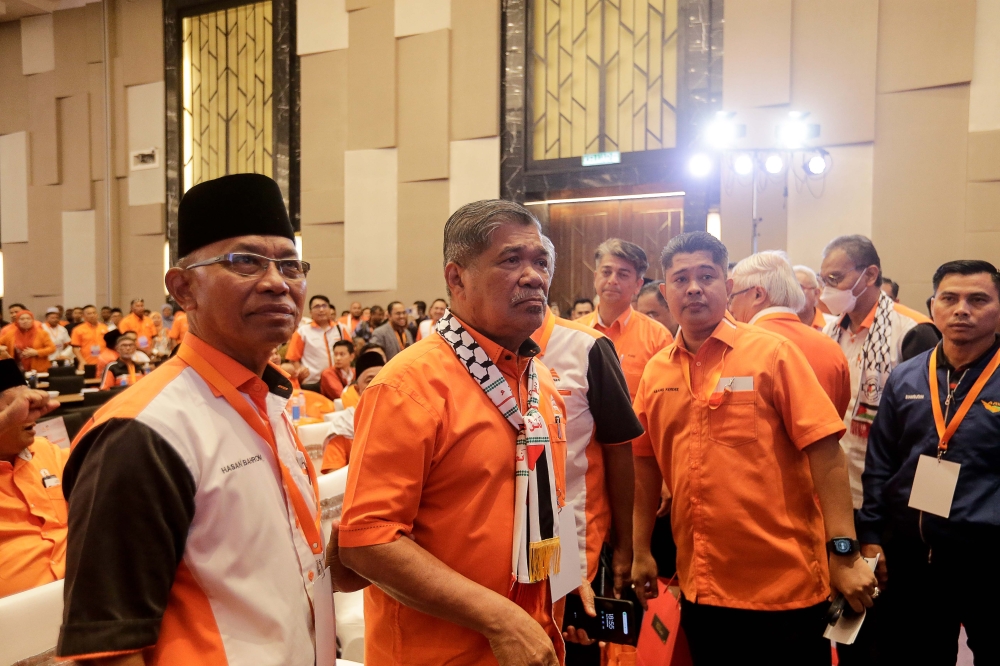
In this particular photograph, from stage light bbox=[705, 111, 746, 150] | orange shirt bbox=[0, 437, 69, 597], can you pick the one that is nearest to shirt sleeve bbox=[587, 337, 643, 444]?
orange shirt bbox=[0, 437, 69, 597]

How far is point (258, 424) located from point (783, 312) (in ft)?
7.22

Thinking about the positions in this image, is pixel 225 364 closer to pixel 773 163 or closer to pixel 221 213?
pixel 221 213

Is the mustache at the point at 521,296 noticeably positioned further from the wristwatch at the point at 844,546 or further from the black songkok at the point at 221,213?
the wristwatch at the point at 844,546

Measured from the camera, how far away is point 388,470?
126 centimetres

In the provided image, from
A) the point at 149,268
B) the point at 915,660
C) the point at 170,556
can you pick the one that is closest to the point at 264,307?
the point at 170,556

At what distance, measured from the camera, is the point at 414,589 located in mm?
1218

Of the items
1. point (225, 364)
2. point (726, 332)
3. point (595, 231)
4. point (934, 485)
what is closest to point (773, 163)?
point (595, 231)

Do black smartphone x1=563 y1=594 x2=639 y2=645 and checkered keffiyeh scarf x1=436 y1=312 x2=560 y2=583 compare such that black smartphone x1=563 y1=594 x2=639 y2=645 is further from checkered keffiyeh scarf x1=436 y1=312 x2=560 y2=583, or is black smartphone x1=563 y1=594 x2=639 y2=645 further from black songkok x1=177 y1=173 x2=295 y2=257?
black songkok x1=177 y1=173 x2=295 y2=257

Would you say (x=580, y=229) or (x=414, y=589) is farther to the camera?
(x=580, y=229)

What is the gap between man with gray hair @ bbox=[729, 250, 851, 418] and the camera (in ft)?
8.70

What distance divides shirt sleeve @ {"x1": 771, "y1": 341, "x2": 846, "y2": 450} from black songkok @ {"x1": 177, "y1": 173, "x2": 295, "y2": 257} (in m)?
1.52

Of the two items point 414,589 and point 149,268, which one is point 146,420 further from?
point 149,268

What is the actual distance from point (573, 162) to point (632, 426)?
8.17m

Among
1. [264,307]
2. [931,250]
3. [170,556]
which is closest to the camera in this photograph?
[170,556]
